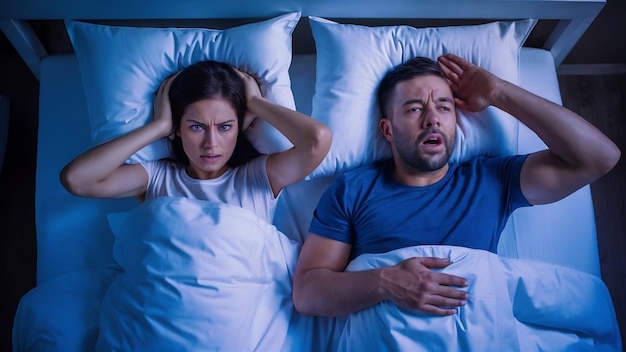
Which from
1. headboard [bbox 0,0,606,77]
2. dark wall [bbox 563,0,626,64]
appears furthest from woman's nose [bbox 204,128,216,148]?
dark wall [bbox 563,0,626,64]

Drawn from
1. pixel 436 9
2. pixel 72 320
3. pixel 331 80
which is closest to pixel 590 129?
pixel 436 9

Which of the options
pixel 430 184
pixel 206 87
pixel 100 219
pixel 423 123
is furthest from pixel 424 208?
pixel 100 219

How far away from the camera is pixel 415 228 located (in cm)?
112

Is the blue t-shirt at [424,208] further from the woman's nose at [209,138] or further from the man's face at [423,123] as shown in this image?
the woman's nose at [209,138]

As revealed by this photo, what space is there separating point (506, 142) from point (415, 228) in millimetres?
380

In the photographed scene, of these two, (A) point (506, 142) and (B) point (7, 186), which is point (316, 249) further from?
(B) point (7, 186)

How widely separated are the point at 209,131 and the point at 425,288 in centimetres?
63

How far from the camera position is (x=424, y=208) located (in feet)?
3.76

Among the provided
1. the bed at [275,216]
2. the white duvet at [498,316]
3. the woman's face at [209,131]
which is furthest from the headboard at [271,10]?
the white duvet at [498,316]

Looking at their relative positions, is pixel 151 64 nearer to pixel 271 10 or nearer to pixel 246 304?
pixel 271 10

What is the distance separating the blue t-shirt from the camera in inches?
43.9

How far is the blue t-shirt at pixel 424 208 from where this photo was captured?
1.11 metres

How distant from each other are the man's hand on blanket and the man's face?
267 millimetres

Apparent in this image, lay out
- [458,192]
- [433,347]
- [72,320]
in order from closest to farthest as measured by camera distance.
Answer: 1. [433,347]
2. [72,320]
3. [458,192]
